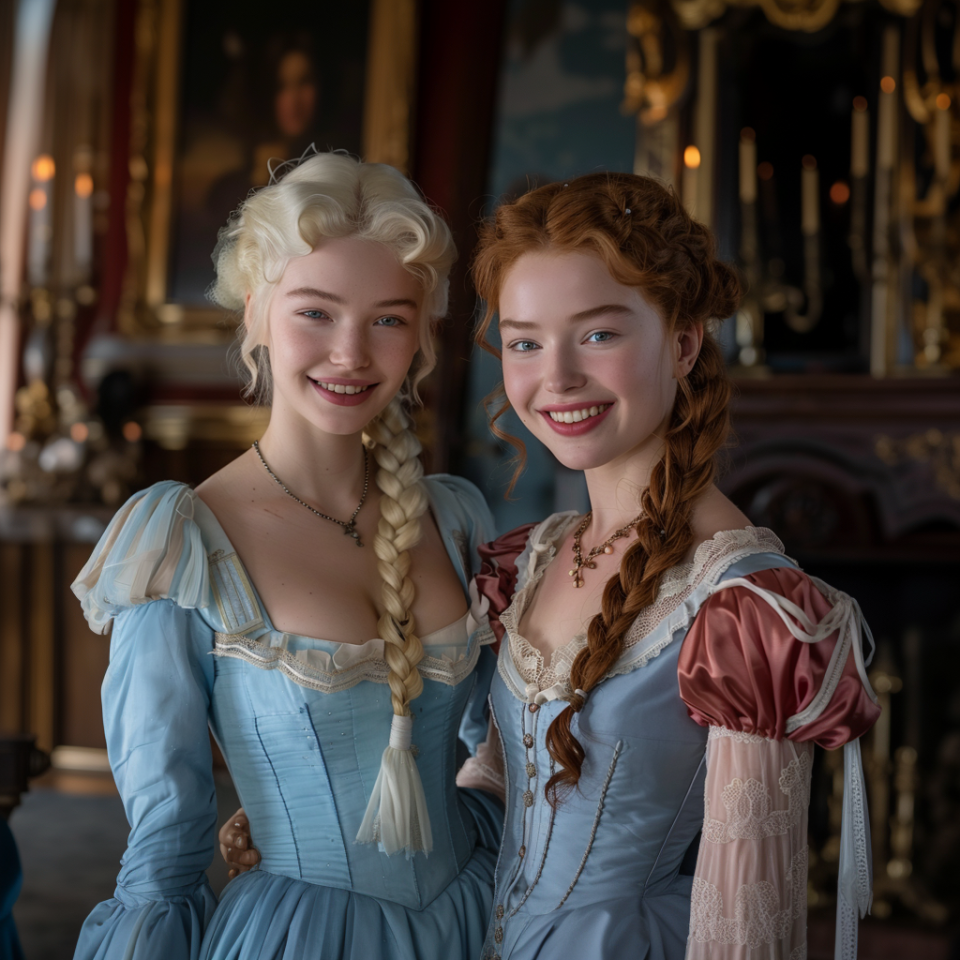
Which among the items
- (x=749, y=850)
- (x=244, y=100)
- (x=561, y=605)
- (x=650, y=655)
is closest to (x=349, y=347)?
(x=561, y=605)

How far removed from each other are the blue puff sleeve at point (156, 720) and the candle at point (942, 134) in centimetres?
290

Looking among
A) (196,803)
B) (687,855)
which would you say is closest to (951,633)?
(687,855)

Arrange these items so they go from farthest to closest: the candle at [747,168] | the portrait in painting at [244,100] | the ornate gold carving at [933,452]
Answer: the portrait in painting at [244,100], the candle at [747,168], the ornate gold carving at [933,452]

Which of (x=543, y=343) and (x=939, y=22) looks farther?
(x=939, y=22)

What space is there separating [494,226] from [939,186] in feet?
8.25

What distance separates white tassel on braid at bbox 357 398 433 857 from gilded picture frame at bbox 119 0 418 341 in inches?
112

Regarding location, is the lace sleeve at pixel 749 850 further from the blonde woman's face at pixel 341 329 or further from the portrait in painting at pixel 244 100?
the portrait in painting at pixel 244 100

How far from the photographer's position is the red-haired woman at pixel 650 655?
3.41ft

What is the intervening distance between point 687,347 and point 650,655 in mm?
375

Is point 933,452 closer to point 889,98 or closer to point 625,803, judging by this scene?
point 889,98

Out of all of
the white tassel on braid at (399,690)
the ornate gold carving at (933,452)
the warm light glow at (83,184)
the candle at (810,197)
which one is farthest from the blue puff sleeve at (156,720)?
the warm light glow at (83,184)

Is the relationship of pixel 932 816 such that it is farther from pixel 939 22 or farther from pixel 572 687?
pixel 572 687

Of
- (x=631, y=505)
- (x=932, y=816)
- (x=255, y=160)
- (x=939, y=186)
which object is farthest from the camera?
Answer: (x=255, y=160)

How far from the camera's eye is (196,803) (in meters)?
1.25
